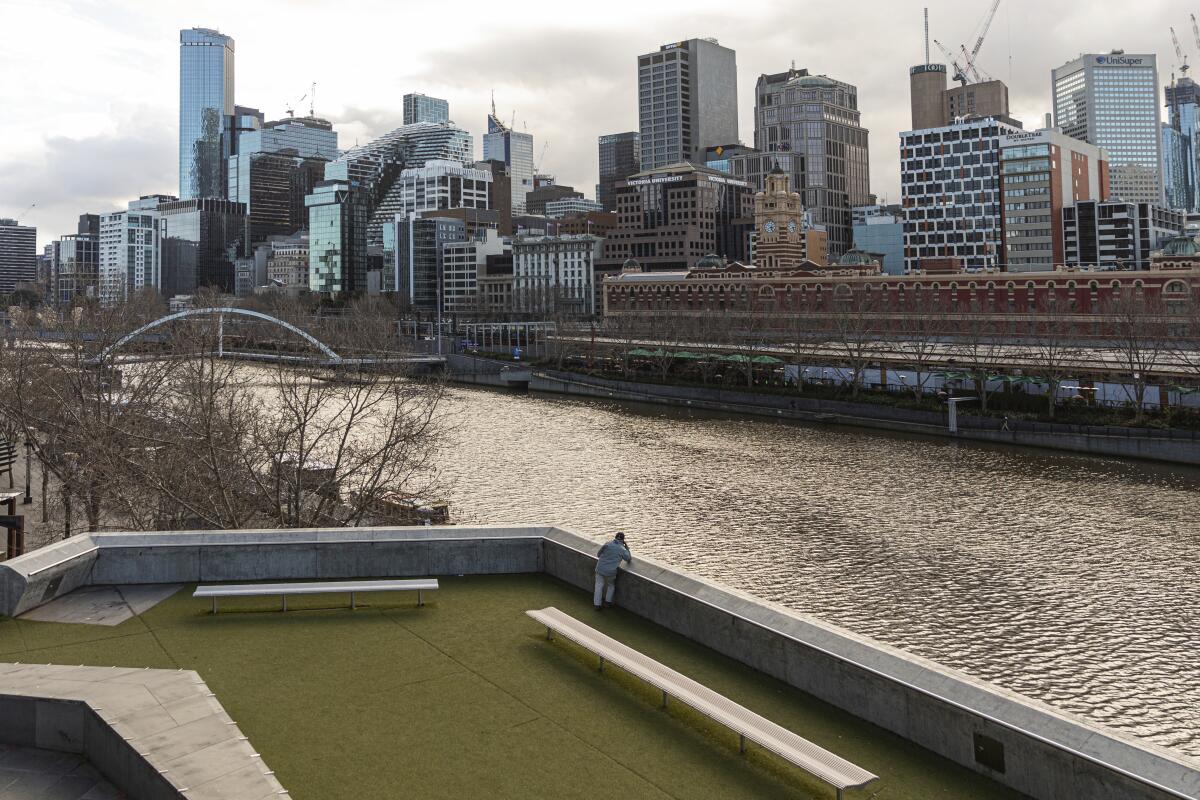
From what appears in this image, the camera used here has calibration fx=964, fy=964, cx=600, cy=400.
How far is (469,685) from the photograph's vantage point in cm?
1065

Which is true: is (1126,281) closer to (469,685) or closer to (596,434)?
(596,434)

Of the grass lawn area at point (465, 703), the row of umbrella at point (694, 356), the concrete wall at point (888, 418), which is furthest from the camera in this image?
the row of umbrella at point (694, 356)

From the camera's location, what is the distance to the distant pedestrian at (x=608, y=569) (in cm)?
1312

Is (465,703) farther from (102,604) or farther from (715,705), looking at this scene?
(102,604)

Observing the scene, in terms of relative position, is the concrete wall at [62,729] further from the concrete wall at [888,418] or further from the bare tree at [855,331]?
the bare tree at [855,331]

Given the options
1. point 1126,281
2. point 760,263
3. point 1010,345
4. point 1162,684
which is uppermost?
point 760,263

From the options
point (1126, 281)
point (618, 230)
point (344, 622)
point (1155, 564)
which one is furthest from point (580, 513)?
point (618, 230)

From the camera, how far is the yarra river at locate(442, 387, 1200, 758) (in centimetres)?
1912

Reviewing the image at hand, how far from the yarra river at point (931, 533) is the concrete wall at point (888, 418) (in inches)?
60.8

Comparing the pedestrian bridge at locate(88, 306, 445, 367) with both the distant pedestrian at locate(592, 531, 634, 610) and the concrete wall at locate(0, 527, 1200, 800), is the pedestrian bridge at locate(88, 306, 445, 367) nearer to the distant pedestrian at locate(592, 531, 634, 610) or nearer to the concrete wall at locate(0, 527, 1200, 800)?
the concrete wall at locate(0, 527, 1200, 800)

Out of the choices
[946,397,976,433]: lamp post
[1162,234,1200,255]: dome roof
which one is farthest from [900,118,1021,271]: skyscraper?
[946,397,976,433]: lamp post

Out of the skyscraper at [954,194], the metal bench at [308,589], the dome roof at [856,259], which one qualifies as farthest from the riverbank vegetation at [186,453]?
the skyscraper at [954,194]

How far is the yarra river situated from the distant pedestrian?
28.7 ft

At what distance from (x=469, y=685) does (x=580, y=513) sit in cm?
2175
